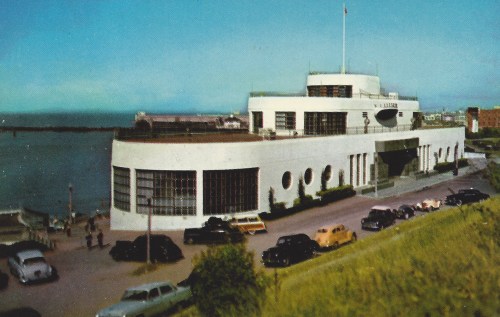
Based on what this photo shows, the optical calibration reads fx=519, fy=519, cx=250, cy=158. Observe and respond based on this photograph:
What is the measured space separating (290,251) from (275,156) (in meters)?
12.4

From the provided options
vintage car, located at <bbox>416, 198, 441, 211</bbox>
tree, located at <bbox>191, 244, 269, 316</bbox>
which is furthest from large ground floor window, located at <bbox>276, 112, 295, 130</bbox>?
tree, located at <bbox>191, 244, 269, 316</bbox>

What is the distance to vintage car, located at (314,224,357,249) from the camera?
26.9 meters

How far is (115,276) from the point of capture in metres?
23.9

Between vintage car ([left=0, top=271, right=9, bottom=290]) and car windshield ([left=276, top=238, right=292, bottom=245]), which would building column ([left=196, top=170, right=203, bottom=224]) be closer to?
car windshield ([left=276, top=238, right=292, bottom=245])

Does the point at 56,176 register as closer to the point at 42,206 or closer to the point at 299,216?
the point at 42,206

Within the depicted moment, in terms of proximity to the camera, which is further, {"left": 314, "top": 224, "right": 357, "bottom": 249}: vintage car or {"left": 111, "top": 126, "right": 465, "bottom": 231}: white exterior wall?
{"left": 111, "top": 126, "right": 465, "bottom": 231}: white exterior wall

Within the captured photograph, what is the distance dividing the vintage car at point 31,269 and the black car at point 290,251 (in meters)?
9.83

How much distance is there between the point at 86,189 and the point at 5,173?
30.2 metres

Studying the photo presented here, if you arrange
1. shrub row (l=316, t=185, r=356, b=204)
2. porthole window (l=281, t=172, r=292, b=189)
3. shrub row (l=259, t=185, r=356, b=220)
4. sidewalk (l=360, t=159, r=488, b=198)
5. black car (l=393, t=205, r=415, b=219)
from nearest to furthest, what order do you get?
black car (l=393, t=205, r=415, b=219), shrub row (l=259, t=185, r=356, b=220), porthole window (l=281, t=172, r=292, b=189), shrub row (l=316, t=185, r=356, b=204), sidewalk (l=360, t=159, r=488, b=198)

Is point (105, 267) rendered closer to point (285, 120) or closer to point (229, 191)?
point (229, 191)

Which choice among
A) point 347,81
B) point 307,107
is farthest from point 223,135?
point 347,81

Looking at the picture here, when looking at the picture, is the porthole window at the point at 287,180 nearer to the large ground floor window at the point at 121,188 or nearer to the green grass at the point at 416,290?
the large ground floor window at the point at 121,188

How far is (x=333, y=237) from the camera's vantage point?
89.6ft

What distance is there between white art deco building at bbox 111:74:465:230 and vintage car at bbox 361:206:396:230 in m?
→ 7.01
